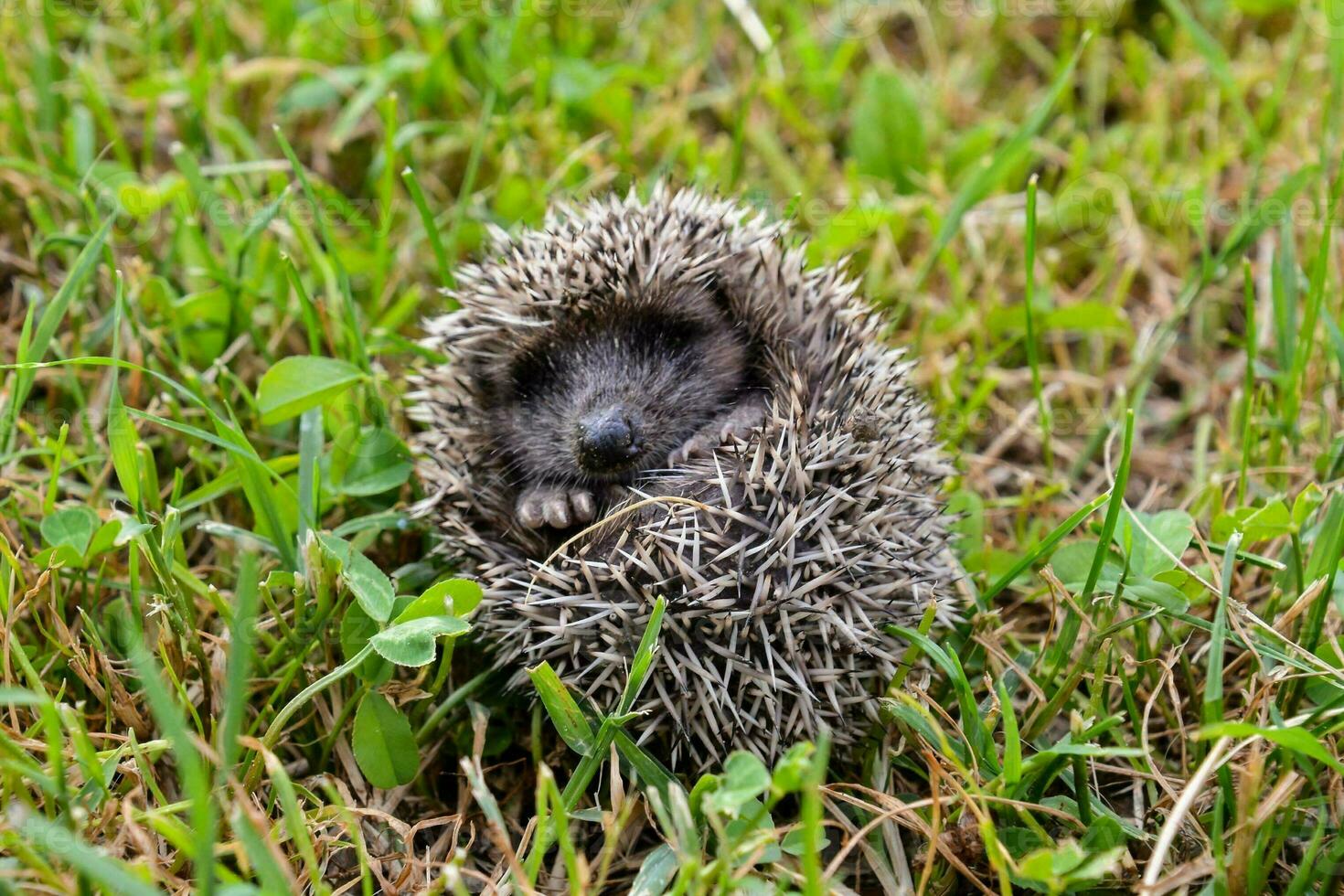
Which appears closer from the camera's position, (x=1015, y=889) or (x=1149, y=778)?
(x=1015, y=889)

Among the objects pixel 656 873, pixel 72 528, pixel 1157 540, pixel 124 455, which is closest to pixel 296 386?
pixel 124 455

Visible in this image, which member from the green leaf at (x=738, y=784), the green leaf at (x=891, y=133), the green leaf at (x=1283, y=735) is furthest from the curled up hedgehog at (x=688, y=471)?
the green leaf at (x=891, y=133)

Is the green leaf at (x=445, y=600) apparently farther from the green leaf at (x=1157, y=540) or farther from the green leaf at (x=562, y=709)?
the green leaf at (x=1157, y=540)

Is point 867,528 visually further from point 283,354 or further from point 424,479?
point 283,354

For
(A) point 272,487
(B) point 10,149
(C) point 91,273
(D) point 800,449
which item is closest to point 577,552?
(D) point 800,449

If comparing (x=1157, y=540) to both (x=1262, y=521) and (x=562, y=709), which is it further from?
(x=562, y=709)

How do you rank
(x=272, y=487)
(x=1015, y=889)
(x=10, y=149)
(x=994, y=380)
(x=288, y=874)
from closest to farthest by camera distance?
(x=288, y=874), (x=1015, y=889), (x=272, y=487), (x=994, y=380), (x=10, y=149)
